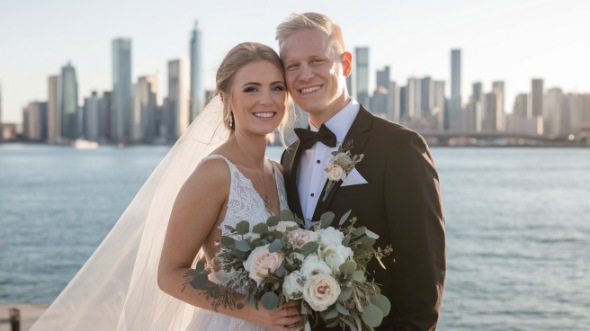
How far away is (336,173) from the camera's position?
3348 mm

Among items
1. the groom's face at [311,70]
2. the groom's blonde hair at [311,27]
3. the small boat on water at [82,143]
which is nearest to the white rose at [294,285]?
the groom's face at [311,70]

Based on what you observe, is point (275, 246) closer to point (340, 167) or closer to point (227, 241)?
point (227, 241)

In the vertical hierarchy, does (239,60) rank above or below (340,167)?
above

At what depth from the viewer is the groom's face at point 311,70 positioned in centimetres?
360

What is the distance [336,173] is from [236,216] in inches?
20.4

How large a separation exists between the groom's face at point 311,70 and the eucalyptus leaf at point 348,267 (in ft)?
3.72

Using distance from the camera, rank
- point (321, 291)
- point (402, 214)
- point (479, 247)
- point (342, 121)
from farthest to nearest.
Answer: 1. point (479, 247)
2. point (342, 121)
3. point (402, 214)
4. point (321, 291)

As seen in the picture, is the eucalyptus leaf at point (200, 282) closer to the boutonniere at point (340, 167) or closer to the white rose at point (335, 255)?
the white rose at point (335, 255)

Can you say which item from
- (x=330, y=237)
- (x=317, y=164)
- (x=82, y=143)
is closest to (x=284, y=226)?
(x=330, y=237)

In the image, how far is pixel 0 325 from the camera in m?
8.27

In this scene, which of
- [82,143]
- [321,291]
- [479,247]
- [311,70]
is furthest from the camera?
[82,143]

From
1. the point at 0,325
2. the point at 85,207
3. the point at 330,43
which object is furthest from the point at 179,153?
the point at 85,207

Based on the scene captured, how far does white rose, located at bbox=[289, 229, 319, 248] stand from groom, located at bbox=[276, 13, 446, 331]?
21.8 inches

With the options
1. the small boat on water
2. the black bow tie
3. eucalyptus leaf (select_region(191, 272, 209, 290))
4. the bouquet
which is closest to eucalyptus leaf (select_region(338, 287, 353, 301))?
the bouquet
